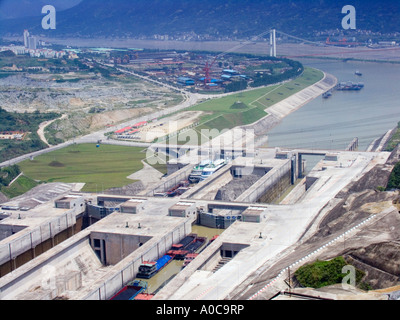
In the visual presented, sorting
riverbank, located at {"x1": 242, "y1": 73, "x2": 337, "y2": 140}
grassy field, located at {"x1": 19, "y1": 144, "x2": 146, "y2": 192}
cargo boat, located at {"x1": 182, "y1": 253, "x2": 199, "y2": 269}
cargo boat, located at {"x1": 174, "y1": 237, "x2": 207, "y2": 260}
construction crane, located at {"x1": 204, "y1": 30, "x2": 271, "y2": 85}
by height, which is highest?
construction crane, located at {"x1": 204, "y1": 30, "x2": 271, "y2": 85}

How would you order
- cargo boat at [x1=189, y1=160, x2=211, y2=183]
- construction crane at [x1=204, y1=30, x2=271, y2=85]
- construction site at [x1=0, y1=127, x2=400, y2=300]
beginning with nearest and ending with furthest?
construction site at [x1=0, y1=127, x2=400, y2=300]
cargo boat at [x1=189, y1=160, x2=211, y2=183]
construction crane at [x1=204, y1=30, x2=271, y2=85]

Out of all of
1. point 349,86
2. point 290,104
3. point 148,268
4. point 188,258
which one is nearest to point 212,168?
point 188,258

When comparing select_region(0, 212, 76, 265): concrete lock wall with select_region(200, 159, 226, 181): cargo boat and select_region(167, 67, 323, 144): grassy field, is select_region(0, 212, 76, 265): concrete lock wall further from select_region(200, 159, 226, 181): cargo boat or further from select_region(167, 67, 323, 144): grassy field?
select_region(167, 67, 323, 144): grassy field

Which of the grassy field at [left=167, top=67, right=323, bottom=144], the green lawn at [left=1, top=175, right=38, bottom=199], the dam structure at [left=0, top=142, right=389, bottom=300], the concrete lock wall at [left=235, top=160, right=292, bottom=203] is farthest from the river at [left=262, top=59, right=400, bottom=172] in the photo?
the green lawn at [left=1, top=175, right=38, bottom=199]

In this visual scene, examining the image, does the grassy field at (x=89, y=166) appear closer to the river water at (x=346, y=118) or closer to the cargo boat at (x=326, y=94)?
the river water at (x=346, y=118)

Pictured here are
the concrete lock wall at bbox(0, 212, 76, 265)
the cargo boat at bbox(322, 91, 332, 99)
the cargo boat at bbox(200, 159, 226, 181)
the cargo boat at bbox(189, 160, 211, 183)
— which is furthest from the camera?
the cargo boat at bbox(322, 91, 332, 99)

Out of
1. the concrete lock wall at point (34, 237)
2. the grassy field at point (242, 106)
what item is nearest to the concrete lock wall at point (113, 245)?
the concrete lock wall at point (34, 237)
